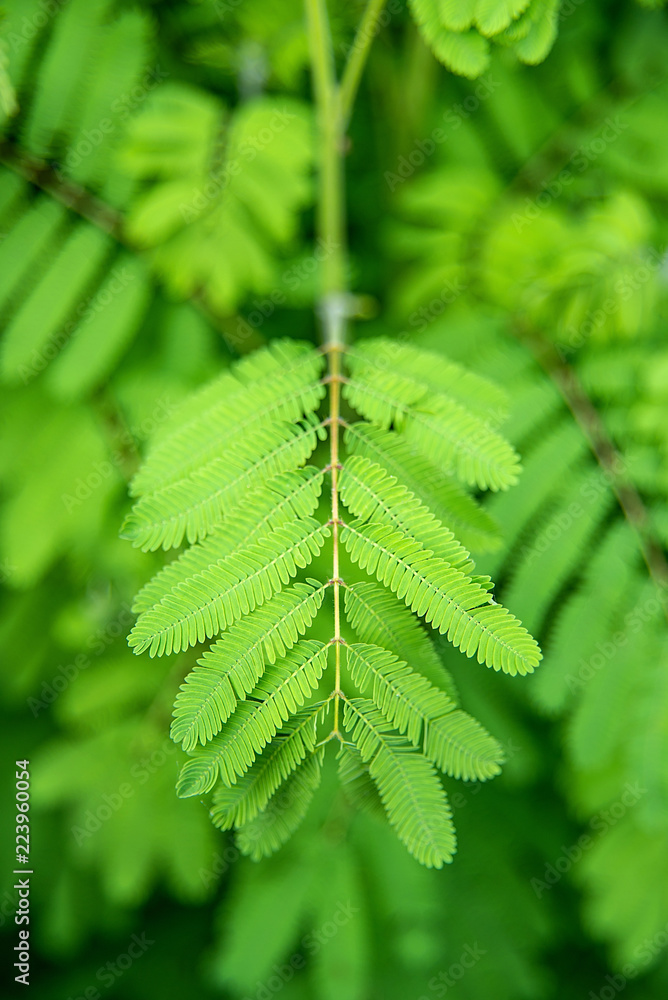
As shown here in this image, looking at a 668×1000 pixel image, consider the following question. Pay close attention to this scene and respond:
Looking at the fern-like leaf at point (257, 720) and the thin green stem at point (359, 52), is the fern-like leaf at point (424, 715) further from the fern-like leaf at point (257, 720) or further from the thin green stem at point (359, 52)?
the thin green stem at point (359, 52)

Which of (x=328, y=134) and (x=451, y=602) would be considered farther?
(x=328, y=134)

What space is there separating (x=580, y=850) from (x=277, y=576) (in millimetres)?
1893

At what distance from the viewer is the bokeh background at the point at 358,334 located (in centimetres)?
190

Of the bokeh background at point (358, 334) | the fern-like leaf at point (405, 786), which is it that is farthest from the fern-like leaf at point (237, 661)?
the bokeh background at point (358, 334)

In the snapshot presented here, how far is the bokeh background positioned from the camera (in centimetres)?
190

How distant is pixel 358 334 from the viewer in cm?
249

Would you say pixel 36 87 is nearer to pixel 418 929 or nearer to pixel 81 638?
pixel 81 638

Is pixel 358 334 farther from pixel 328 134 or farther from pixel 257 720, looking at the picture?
pixel 257 720

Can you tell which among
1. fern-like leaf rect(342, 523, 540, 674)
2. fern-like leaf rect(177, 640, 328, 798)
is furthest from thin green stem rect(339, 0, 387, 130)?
fern-like leaf rect(177, 640, 328, 798)

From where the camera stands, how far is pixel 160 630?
3.67ft

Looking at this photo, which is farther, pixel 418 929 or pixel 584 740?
pixel 418 929

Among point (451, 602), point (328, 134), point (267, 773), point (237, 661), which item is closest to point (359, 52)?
point (328, 134)

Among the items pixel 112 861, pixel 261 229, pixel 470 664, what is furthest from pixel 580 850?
pixel 261 229

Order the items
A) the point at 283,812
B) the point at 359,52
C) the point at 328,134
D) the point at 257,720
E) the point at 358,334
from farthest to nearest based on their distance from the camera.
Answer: the point at 358,334, the point at 328,134, the point at 359,52, the point at 283,812, the point at 257,720
